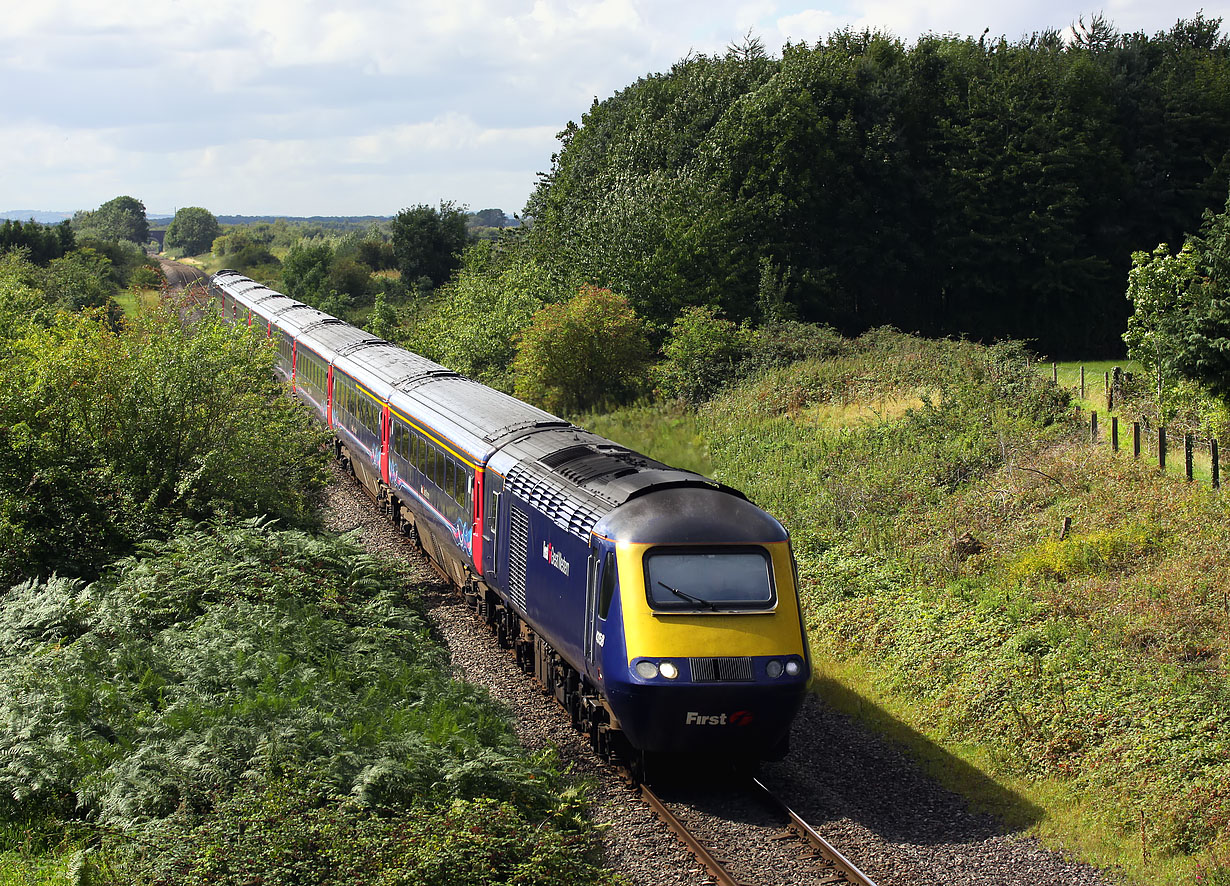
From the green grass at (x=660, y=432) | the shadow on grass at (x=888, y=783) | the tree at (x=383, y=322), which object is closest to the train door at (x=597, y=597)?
the shadow on grass at (x=888, y=783)

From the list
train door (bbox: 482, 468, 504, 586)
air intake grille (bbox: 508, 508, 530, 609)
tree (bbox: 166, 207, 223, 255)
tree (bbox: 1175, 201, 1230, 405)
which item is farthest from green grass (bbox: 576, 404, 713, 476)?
tree (bbox: 166, 207, 223, 255)

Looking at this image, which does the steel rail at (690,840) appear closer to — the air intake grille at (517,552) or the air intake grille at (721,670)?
the air intake grille at (721,670)

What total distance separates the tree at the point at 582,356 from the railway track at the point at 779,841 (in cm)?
1980

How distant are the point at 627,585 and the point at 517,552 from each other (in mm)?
3356

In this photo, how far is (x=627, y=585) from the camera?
396 inches

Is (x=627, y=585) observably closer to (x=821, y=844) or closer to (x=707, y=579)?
(x=707, y=579)

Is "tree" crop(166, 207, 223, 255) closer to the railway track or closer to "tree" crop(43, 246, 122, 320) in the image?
"tree" crop(43, 246, 122, 320)

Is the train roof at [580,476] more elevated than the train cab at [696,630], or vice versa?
the train roof at [580,476]

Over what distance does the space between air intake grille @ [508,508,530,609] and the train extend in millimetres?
26

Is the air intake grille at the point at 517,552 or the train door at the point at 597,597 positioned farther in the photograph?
the air intake grille at the point at 517,552

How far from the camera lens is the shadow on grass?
A: 10117 millimetres

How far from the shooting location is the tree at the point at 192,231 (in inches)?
6260

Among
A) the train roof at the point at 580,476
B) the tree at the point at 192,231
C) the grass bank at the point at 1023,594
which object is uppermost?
the tree at the point at 192,231

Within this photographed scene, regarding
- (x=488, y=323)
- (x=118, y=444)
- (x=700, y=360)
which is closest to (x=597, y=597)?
(x=118, y=444)
